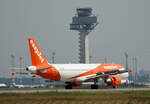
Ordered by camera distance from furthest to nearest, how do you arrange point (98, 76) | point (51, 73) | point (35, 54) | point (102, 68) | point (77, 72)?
point (102, 68), point (77, 72), point (98, 76), point (51, 73), point (35, 54)

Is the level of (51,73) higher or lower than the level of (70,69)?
lower

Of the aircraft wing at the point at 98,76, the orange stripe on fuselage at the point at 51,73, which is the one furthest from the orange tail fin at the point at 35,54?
the aircraft wing at the point at 98,76

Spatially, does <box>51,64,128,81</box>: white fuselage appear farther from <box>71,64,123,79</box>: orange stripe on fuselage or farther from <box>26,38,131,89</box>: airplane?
<box>71,64,123,79</box>: orange stripe on fuselage

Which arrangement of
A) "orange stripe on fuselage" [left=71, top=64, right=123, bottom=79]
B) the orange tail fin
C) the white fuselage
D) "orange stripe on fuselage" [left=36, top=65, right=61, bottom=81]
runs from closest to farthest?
the orange tail fin < "orange stripe on fuselage" [left=36, top=65, right=61, bottom=81] < the white fuselage < "orange stripe on fuselage" [left=71, top=64, right=123, bottom=79]

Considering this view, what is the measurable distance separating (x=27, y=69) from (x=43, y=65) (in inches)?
130

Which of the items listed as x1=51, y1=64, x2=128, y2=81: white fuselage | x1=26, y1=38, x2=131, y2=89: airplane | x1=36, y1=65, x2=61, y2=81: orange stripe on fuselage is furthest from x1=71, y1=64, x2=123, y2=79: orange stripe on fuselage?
x1=36, y1=65, x2=61, y2=81: orange stripe on fuselage

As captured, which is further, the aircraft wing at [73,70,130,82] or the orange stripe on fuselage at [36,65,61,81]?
the aircraft wing at [73,70,130,82]

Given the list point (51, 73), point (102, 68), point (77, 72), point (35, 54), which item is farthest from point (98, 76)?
point (35, 54)

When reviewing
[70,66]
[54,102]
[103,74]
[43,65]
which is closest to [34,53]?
[43,65]

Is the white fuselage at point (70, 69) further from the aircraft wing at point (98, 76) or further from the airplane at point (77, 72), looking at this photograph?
the aircraft wing at point (98, 76)

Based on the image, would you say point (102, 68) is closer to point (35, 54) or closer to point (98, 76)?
point (98, 76)

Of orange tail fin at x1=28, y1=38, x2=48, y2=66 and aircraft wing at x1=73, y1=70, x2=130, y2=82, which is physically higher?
orange tail fin at x1=28, y1=38, x2=48, y2=66

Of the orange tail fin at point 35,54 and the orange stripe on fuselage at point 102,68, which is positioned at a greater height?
the orange tail fin at point 35,54

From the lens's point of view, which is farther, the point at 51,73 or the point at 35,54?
the point at 51,73
